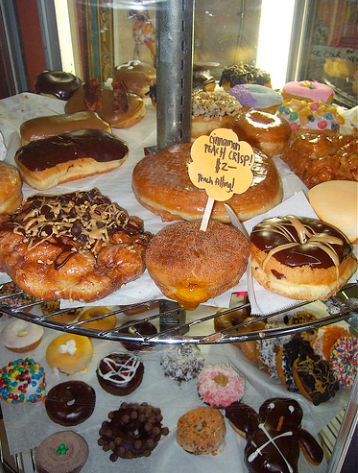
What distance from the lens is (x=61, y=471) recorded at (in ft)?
5.12

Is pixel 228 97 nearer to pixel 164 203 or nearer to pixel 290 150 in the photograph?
pixel 290 150

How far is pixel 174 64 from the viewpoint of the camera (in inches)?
52.3

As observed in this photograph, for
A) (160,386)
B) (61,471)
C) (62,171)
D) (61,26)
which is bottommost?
(61,471)

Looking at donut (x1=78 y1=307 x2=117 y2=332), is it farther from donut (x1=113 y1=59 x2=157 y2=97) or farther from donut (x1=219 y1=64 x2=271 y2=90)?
donut (x1=219 y1=64 x2=271 y2=90)

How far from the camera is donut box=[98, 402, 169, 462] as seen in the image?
1.58m

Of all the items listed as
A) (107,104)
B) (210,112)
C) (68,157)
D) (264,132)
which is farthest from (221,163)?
(107,104)

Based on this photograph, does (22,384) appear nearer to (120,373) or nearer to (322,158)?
(120,373)

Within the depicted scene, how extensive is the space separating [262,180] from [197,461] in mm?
1206

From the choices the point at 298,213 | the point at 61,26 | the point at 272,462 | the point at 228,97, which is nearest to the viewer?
the point at 298,213

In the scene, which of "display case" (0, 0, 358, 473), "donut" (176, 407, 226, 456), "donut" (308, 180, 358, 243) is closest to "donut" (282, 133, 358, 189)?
"display case" (0, 0, 358, 473)

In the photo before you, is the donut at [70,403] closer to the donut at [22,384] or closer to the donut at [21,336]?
the donut at [22,384]

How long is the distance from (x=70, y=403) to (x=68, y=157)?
1.13m

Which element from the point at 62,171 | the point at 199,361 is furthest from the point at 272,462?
the point at 62,171

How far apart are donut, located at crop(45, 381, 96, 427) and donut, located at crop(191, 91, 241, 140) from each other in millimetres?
1507
